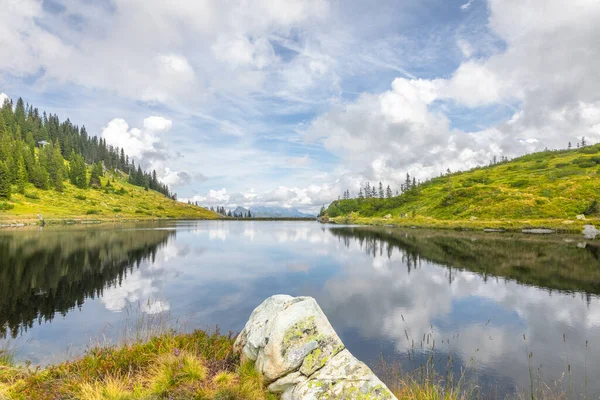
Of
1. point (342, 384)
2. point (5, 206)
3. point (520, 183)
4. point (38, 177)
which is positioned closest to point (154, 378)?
point (342, 384)

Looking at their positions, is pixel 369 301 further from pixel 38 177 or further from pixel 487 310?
pixel 38 177

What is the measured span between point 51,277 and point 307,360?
32.5 meters

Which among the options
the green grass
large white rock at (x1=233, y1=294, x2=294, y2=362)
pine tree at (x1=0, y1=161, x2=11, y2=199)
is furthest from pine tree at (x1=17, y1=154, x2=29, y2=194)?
large white rock at (x1=233, y1=294, x2=294, y2=362)

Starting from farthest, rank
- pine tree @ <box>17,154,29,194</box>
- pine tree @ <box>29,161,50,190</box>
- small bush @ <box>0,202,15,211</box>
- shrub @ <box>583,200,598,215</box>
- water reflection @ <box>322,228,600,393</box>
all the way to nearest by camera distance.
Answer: pine tree @ <box>29,161,50,190</box> < pine tree @ <box>17,154,29,194</box> < small bush @ <box>0,202,15,211</box> < shrub @ <box>583,200,598,215</box> < water reflection @ <box>322,228,600,393</box>

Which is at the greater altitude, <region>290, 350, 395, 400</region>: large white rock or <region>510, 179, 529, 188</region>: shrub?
<region>510, 179, 529, 188</region>: shrub

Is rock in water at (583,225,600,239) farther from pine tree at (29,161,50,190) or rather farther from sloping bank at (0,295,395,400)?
pine tree at (29,161,50,190)

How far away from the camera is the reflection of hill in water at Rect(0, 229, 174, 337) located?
20.8 m

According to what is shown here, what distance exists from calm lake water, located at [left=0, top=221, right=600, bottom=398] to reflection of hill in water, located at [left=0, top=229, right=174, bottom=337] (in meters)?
0.11

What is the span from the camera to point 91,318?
67.4 ft

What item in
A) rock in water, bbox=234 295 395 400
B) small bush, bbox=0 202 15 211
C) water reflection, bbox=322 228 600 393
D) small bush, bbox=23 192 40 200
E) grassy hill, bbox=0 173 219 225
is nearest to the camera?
rock in water, bbox=234 295 395 400

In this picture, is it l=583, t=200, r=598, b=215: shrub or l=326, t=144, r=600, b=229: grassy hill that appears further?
l=326, t=144, r=600, b=229: grassy hill

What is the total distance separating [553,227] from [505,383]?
95.9 m

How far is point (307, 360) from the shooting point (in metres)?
9.43

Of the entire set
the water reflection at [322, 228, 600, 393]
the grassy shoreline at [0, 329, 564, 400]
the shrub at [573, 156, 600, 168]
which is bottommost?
the water reflection at [322, 228, 600, 393]
